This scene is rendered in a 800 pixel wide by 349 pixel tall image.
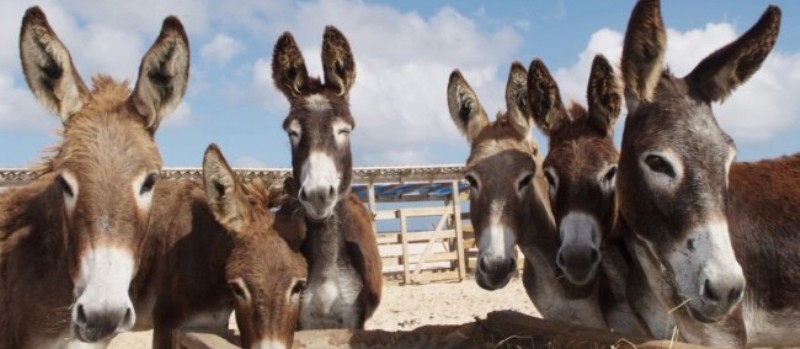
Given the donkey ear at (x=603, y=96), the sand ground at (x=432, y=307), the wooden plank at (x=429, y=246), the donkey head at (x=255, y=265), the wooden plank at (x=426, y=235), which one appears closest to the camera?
the donkey head at (x=255, y=265)

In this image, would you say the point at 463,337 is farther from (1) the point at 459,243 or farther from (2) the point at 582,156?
(1) the point at 459,243

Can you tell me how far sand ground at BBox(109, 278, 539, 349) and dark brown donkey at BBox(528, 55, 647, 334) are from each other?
465cm

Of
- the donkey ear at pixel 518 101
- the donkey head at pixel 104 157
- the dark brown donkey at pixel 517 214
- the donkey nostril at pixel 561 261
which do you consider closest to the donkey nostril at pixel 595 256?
the donkey nostril at pixel 561 261

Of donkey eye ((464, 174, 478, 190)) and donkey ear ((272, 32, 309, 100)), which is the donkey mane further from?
donkey eye ((464, 174, 478, 190))

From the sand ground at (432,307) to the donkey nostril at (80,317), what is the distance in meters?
5.71

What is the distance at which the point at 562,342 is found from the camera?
11.3ft

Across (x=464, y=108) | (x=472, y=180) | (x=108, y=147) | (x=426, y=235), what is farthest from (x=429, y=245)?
(x=108, y=147)

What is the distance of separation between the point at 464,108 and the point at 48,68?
3.06 metres

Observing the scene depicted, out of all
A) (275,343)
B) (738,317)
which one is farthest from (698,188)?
(275,343)

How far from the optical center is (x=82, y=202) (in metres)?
3.18

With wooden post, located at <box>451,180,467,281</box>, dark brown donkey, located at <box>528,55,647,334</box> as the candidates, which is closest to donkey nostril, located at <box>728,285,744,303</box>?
dark brown donkey, located at <box>528,55,647,334</box>

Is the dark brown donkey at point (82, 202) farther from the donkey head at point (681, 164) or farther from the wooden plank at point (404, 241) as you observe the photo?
the wooden plank at point (404, 241)

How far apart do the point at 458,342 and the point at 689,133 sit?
1767mm

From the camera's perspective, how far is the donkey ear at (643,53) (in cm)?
366
